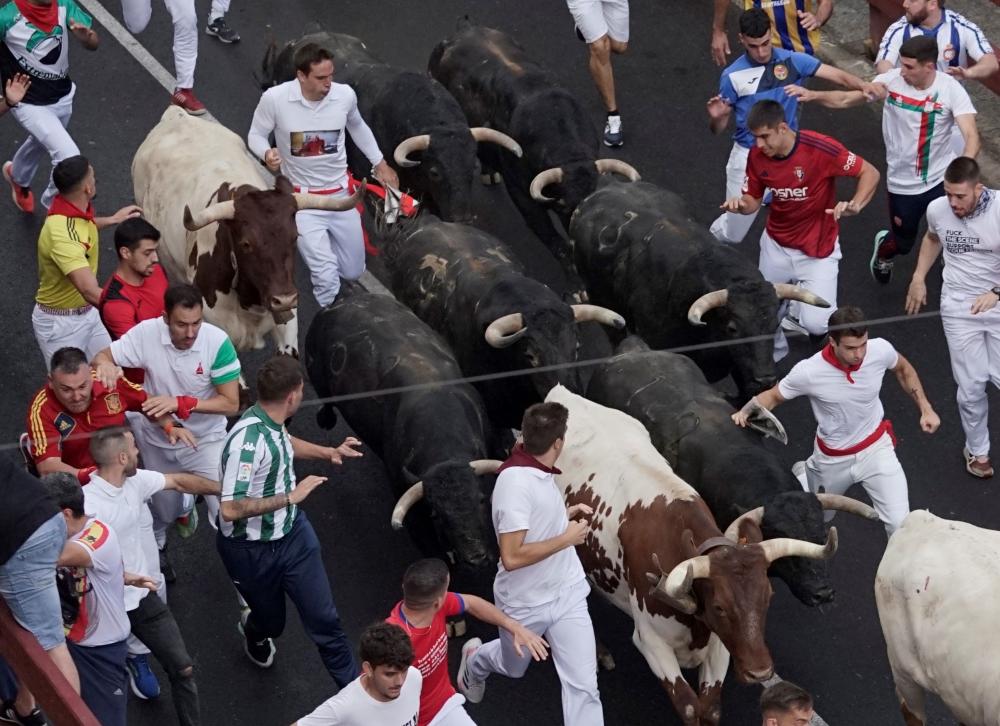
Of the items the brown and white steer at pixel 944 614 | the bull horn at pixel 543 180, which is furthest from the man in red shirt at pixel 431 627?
the bull horn at pixel 543 180

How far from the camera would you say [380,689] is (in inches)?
282

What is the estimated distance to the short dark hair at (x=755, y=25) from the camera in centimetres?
1228

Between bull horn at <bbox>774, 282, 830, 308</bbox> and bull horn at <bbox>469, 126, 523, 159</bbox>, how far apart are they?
9.26 ft

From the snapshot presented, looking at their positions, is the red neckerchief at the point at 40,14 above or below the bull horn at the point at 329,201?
above

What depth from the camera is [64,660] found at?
7.32 metres

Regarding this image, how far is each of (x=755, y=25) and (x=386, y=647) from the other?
684 centimetres

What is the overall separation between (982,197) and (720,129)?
2690 mm

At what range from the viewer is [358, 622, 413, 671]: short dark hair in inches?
277

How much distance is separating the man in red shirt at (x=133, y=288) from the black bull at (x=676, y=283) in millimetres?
3415

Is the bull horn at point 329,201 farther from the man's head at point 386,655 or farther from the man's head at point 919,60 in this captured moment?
the man's head at point 386,655

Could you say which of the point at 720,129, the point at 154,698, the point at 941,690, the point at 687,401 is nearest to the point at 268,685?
the point at 154,698

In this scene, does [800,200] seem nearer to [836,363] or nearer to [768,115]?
[768,115]

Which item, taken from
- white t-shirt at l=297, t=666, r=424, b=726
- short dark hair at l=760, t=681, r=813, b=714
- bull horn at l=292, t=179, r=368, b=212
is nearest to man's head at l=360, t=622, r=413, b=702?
white t-shirt at l=297, t=666, r=424, b=726

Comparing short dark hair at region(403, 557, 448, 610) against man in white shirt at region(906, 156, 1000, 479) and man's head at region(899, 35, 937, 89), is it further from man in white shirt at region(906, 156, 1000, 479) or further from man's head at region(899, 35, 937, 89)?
man's head at region(899, 35, 937, 89)
